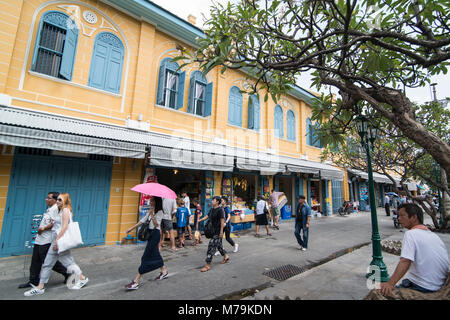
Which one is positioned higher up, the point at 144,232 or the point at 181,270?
the point at 144,232

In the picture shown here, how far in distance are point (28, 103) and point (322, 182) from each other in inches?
630

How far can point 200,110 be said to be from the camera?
893 cm

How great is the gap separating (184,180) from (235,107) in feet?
14.3

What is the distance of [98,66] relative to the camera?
22.0ft

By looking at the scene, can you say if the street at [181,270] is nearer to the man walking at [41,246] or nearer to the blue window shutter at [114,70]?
the man walking at [41,246]

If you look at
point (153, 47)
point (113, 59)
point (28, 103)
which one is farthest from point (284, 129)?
point (28, 103)

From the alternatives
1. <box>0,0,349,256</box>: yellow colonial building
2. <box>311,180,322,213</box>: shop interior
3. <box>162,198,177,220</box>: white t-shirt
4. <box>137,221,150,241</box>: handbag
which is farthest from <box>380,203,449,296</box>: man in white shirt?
<box>311,180,322,213</box>: shop interior

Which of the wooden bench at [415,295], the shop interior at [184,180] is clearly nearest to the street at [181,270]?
the wooden bench at [415,295]

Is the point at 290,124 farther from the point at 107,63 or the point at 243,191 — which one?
the point at 107,63

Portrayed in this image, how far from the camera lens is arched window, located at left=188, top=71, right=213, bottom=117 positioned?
8.62m

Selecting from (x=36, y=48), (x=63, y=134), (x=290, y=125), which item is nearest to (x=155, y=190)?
(x=63, y=134)

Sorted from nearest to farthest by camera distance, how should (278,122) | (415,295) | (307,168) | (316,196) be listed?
(415,295) < (307,168) < (278,122) < (316,196)
